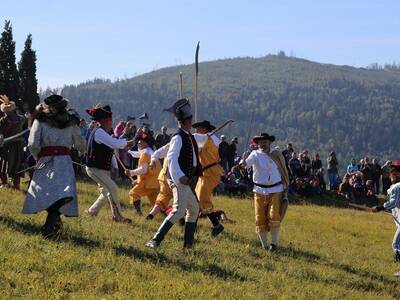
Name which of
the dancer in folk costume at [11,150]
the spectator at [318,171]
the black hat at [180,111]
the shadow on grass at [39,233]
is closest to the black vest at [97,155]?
the shadow on grass at [39,233]

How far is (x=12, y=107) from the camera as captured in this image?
13.7 m

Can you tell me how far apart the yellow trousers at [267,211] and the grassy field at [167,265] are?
431 millimetres

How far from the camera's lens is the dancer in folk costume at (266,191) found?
11391 mm

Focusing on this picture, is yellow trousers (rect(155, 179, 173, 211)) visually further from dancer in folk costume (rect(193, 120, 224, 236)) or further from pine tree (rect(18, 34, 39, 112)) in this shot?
pine tree (rect(18, 34, 39, 112))

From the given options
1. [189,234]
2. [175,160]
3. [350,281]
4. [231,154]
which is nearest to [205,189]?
[189,234]

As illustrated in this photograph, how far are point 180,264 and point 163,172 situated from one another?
13.2ft

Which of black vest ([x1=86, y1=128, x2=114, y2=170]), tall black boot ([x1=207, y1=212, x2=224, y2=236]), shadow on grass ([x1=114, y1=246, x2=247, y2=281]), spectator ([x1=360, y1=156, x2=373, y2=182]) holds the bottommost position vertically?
spectator ([x1=360, y1=156, x2=373, y2=182])

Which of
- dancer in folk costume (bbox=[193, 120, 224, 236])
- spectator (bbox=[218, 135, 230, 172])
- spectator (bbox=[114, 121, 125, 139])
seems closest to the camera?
dancer in folk costume (bbox=[193, 120, 224, 236])

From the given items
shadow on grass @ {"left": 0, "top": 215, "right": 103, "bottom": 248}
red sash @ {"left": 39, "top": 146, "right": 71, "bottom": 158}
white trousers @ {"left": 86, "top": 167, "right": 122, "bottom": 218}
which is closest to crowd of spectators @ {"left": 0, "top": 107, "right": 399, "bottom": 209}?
white trousers @ {"left": 86, "top": 167, "right": 122, "bottom": 218}

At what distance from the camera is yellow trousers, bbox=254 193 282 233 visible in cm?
1138

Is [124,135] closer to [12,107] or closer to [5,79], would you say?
[12,107]

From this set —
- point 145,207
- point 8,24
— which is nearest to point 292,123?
point 8,24

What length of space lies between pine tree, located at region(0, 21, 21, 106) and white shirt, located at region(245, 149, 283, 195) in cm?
1988

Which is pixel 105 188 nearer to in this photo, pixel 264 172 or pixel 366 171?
pixel 264 172
